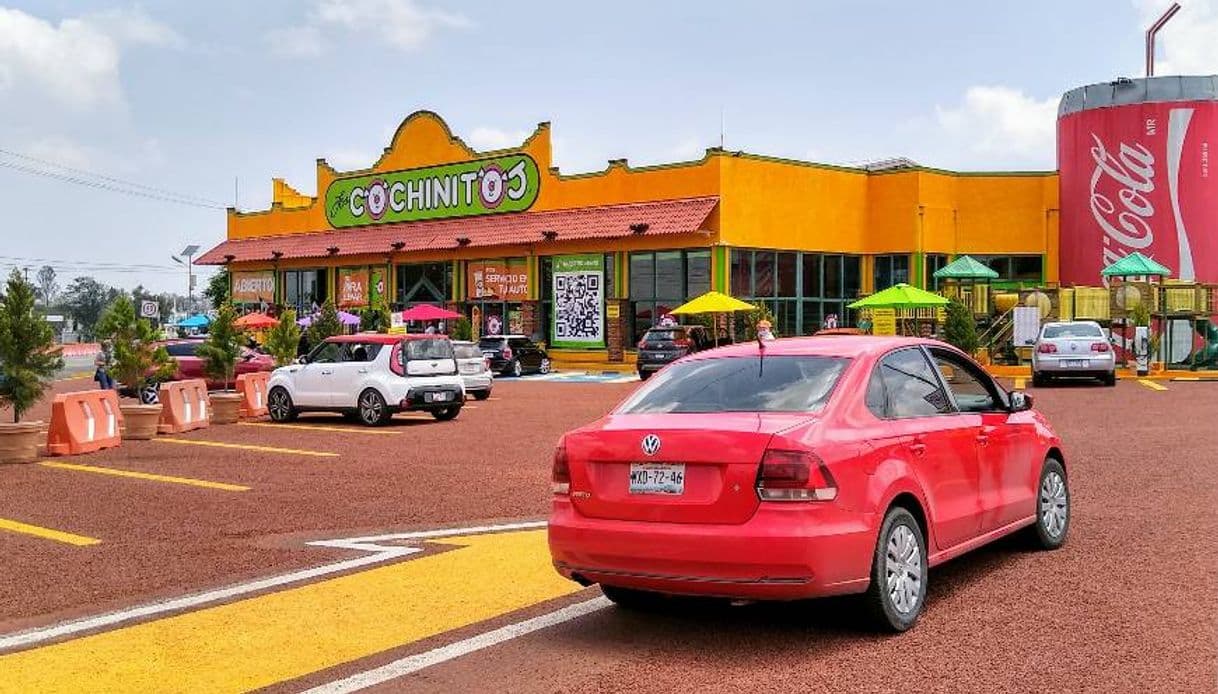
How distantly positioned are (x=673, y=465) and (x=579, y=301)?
3672 cm

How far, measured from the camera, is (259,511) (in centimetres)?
1074

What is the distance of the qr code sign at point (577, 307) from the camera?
42.1m

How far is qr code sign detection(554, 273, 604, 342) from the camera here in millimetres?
42062

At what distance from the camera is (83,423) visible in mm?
16047

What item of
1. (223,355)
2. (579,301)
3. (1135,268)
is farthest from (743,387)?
(579,301)

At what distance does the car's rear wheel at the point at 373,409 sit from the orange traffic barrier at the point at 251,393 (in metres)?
2.83

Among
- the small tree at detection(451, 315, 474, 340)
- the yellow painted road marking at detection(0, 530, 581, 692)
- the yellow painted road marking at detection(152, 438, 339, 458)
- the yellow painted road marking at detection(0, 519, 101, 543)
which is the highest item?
the small tree at detection(451, 315, 474, 340)

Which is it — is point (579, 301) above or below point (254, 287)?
below

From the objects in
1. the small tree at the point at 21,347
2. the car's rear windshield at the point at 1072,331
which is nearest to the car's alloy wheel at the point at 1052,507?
the small tree at the point at 21,347

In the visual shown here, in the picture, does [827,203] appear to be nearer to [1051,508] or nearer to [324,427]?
[324,427]

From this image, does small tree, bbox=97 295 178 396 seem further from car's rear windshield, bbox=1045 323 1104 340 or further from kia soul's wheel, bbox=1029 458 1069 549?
car's rear windshield, bbox=1045 323 1104 340

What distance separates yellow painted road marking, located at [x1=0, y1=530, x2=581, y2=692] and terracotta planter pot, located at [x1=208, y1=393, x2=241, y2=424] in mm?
13611

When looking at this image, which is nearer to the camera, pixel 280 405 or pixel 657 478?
pixel 657 478

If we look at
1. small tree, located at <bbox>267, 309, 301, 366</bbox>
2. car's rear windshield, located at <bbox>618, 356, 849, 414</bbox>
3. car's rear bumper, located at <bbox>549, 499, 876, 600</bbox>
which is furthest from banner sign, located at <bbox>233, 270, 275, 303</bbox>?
car's rear bumper, located at <bbox>549, 499, 876, 600</bbox>
